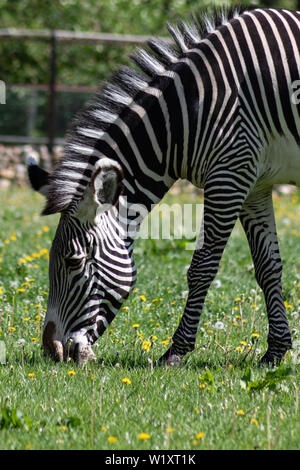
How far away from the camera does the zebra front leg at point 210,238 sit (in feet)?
15.5

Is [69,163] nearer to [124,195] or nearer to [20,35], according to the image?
[124,195]

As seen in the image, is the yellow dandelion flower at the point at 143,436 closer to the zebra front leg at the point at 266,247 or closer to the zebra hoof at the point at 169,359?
the zebra hoof at the point at 169,359

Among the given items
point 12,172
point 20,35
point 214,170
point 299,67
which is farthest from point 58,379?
point 20,35

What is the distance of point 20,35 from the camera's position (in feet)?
50.3

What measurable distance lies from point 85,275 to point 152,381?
2.74ft

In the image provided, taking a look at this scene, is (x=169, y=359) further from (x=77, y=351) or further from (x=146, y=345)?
(x=77, y=351)

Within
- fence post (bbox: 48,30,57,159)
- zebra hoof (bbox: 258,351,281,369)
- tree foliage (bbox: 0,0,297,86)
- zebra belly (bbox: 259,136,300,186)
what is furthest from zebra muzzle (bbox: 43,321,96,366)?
tree foliage (bbox: 0,0,297,86)

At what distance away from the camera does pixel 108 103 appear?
4895mm

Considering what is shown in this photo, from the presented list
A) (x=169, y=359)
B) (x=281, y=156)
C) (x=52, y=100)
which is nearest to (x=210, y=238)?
(x=281, y=156)

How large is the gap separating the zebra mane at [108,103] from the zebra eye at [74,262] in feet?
1.09
